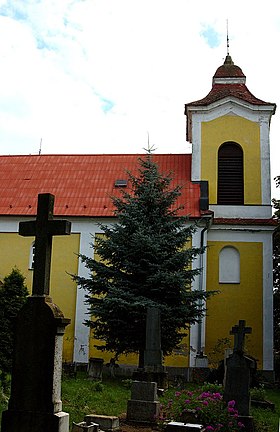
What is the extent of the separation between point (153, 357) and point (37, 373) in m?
6.42

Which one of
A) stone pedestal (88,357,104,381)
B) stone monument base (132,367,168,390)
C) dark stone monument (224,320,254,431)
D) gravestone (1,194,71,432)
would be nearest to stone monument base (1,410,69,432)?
gravestone (1,194,71,432)

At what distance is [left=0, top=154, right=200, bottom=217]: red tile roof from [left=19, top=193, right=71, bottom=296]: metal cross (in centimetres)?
1427

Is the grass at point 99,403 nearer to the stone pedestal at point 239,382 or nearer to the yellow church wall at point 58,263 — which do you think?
the stone pedestal at point 239,382

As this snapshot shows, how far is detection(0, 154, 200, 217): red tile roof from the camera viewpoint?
71.6 feet

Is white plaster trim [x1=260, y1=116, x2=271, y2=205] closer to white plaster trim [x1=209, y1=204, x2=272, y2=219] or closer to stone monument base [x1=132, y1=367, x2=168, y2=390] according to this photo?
white plaster trim [x1=209, y1=204, x2=272, y2=219]

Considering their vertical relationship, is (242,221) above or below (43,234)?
above

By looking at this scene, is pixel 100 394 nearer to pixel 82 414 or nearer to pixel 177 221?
pixel 82 414

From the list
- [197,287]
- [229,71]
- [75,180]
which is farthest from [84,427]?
[229,71]

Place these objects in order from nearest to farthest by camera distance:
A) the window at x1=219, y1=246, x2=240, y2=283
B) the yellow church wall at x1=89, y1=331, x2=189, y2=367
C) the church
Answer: the yellow church wall at x1=89, y1=331, x2=189, y2=367
the church
the window at x1=219, y1=246, x2=240, y2=283

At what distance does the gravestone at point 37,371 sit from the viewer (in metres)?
6.13

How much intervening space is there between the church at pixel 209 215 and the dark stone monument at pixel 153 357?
7.10 m

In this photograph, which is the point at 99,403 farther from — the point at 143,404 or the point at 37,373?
the point at 37,373

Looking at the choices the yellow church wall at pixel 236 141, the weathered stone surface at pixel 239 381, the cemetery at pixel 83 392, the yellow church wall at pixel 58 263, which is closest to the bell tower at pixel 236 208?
the yellow church wall at pixel 236 141

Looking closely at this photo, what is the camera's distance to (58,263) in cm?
2142
